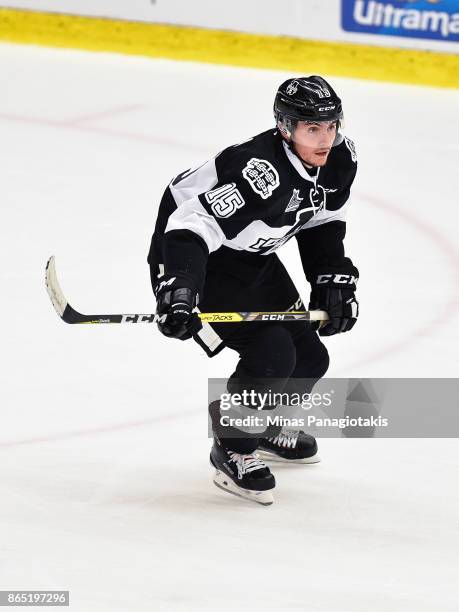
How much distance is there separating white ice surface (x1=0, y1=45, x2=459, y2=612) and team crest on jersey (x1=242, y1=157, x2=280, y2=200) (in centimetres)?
81

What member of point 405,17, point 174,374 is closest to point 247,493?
point 174,374

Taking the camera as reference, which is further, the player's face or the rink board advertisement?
the rink board advertisement

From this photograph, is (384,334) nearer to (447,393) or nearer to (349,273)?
(447,393)

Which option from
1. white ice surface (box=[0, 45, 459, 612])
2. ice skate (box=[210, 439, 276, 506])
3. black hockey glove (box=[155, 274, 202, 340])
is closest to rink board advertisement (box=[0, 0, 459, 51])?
white ice surface (box=[0, 45, 459, 612])

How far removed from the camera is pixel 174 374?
13.7 feet

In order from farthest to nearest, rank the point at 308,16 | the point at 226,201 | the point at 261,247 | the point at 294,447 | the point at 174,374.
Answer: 1. the point at 308,16
2. the point at 174,374
3. the point at 294,447
4. the point at 261,247
5. the point at 226,201

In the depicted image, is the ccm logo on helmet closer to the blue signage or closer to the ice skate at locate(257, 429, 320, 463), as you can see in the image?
the ice skate at locate(257, 429, 320, 463)

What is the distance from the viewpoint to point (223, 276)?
3408mm

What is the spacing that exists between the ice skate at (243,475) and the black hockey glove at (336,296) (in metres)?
0.40

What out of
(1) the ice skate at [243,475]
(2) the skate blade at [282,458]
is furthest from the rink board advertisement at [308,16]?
(1) the ice skate at [243,475]

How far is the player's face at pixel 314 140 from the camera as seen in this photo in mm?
3234

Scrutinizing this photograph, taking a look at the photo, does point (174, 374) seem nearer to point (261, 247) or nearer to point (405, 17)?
point (261, 247)

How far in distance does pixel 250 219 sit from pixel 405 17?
4.23 meters

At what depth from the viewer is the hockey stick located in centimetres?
329
